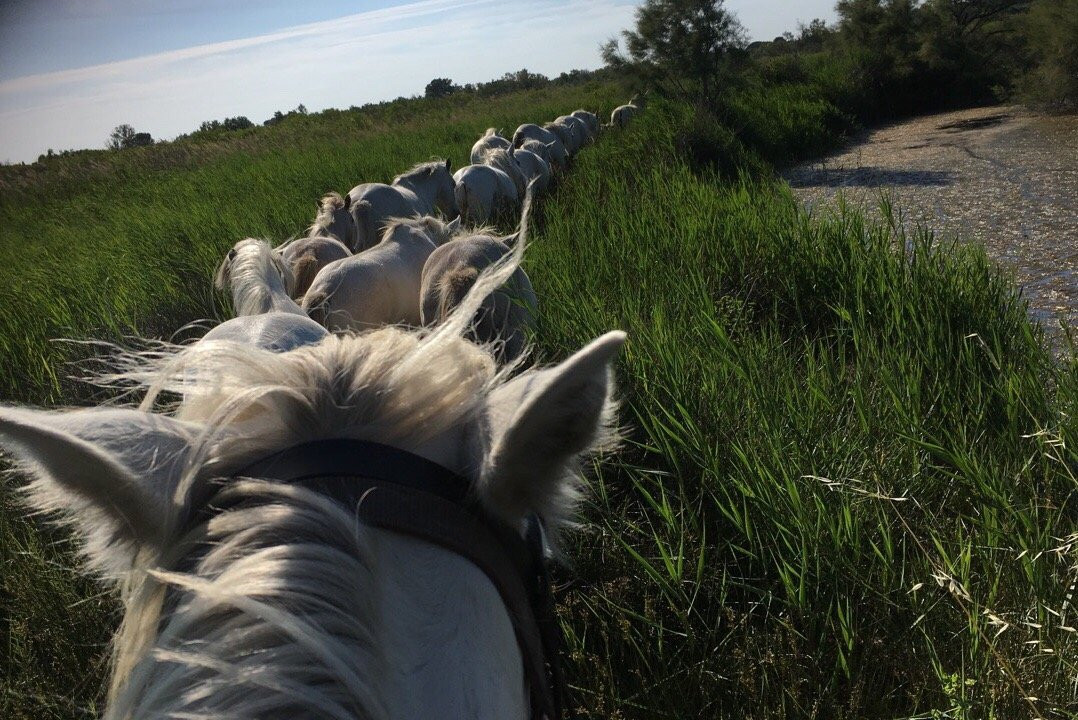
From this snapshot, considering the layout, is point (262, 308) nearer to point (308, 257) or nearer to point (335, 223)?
point (308, 257)

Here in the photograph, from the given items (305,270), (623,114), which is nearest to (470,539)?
(305,270)

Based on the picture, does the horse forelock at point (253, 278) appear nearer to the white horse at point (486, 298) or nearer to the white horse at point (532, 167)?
the white horse at point (486, 298)

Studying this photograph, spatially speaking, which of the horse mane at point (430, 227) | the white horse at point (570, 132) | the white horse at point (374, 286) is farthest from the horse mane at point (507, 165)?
the white horse at point (374, 286)

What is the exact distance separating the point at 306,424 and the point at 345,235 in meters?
5.72

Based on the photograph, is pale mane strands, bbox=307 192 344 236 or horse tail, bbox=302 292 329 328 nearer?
horse tail, bbox=302 292 329 328

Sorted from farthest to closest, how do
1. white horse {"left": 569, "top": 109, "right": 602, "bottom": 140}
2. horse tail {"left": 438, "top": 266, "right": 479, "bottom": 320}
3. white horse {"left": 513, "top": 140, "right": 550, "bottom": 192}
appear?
white horse {"left": 569, "top": 109, "right": 602, "bottom": 140}, white horse {"left": 513, "top": 140, "right": 550, "bottom": 192}, horse tail {"left": 438, "top": 266, "right": 479, "bottom": 320}

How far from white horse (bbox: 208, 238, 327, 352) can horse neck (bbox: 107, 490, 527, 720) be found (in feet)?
5.60

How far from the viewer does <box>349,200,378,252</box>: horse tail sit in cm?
629

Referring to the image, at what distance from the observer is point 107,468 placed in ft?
2.79

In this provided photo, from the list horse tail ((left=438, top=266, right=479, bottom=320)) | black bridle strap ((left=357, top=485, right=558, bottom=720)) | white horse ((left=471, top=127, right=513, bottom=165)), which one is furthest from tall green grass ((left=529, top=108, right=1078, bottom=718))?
white horse ((left=471, top=127, right=513, bottom=165))

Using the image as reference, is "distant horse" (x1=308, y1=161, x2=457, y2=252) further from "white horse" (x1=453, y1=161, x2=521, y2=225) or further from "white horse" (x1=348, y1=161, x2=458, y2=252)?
"white horse" (x1=453, y1=161, x2=521, y2=225)

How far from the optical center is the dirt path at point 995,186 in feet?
14.7

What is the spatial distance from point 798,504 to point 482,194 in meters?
7.06

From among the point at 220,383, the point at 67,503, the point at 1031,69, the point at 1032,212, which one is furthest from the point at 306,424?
the point at 1031,69
